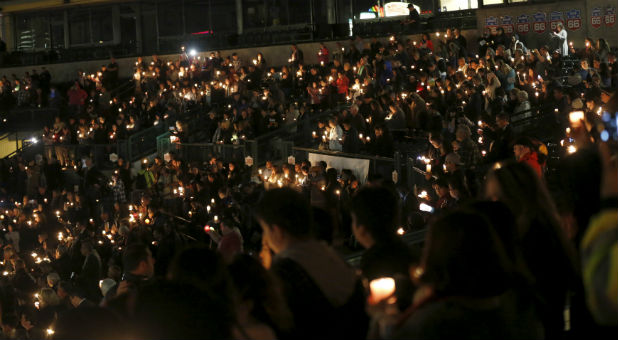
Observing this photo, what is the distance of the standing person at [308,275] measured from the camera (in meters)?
4.33

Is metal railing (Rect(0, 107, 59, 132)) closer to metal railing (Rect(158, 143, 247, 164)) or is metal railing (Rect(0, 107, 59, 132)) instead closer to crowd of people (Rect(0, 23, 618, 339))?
crowd of people (Rect(0, 23, 618, 339))

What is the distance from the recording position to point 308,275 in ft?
14.4

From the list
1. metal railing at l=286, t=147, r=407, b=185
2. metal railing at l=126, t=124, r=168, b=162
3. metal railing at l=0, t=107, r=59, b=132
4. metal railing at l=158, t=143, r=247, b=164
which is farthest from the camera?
metal railing at l=0, t=107, r=59, b=132

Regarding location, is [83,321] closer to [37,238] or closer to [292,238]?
[292,238]

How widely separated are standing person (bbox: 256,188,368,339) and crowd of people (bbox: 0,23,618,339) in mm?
11

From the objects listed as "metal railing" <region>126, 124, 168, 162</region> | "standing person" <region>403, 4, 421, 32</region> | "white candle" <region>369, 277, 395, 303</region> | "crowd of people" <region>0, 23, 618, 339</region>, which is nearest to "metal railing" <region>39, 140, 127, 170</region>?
"crowd of people" <region>0, 23, 618, 339</region>

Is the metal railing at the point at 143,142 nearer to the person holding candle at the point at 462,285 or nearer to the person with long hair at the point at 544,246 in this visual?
the person with long hair at the point at 544,246

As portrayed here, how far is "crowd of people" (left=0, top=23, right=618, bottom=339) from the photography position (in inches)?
155

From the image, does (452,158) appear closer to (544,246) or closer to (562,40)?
(544,246)

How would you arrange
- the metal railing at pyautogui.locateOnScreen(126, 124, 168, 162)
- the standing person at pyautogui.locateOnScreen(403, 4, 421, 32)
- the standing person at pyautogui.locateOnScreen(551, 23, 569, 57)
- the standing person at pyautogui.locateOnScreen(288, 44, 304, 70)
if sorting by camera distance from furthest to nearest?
the standing person at pyautogui.locateOnScreen(403, 4, 421, 32) < the standing person at pyautogui.locateOnScreen(288, 44, 304, 70) < the metal railing at pyautogui.locateOnScreen(126, 124, 168, 162) < the standing person at pyautogui.locateOnScreen(551, 23, 569, 57)

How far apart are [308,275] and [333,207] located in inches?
76.1

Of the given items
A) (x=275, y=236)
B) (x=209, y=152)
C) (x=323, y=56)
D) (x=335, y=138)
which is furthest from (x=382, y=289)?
(x=323, y=56)

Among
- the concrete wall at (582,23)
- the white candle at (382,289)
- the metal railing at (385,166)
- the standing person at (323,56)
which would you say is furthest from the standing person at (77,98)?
the white candle at (382,289)

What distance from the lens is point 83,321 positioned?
448cm
